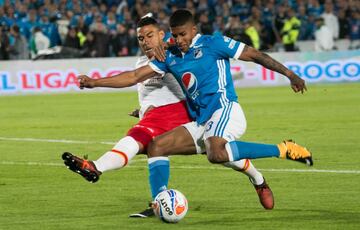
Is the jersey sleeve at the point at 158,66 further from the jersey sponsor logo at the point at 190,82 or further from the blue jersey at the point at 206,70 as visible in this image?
the jersey sponsor logo at the point at 190,82

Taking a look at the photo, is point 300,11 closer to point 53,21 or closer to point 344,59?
point 344,59

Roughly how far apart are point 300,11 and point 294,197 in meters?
22.3

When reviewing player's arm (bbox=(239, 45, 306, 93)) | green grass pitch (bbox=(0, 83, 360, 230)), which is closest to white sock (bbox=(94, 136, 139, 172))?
green grass pitch (bbox=(0, 83, 360, 230))

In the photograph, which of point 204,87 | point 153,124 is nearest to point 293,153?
point 204,87

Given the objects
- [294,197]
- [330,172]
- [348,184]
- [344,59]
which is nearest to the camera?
[294,197]

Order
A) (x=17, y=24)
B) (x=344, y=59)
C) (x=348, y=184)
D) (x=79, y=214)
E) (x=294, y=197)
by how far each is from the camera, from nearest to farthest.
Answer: (x=79, y=214), (x=294, y=197), (x=348, y=184), (x=344, y=59), (x=17, y=24)

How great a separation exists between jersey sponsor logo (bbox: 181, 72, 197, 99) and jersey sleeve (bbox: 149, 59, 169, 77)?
209mm

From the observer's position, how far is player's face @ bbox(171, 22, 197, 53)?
9102mm

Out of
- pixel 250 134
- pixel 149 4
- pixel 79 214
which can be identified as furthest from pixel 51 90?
pixel 79 214

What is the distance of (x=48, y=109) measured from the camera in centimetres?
2311

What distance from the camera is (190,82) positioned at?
924 cm

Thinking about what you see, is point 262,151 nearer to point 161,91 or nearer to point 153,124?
point 153,124

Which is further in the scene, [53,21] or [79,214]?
[53,21]

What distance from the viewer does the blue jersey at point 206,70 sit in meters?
9.18
